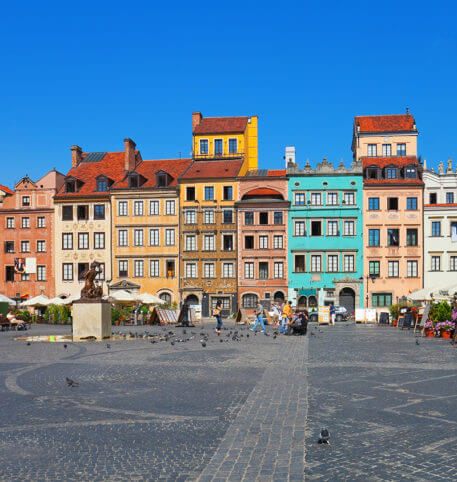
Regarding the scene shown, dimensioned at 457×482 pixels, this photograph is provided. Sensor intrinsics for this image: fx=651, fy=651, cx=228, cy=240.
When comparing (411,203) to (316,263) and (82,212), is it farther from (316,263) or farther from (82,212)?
(82,212)

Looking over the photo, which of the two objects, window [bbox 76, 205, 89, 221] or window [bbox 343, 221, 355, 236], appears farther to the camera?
window [bbox 76, 205, 89, 221]

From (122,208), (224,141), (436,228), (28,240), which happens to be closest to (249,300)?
(122,208)

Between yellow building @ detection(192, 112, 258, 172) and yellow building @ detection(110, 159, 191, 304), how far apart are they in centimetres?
529

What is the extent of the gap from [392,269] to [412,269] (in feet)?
5.57

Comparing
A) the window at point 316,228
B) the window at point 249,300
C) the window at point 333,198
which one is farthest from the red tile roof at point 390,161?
the window at point 249,300

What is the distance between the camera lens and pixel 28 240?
60.4 metres

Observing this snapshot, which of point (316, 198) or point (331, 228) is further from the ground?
point (316, 198)

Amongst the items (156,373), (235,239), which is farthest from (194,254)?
(156,373)

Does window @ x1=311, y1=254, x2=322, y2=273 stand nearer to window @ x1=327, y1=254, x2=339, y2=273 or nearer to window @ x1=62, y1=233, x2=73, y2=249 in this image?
window @ x1=327, y1=254, x2=339, y2=273

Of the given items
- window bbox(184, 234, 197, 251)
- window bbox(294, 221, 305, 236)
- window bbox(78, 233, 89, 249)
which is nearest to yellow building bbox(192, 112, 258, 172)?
window bbox(294, 221, 305, 236)

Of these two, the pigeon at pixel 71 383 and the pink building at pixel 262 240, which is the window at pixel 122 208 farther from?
the pigeon at pixel 71 383

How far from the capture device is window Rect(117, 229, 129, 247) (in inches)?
2331

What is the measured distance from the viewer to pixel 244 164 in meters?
60.4

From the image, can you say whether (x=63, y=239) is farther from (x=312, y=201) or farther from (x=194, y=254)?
(x=312, y=201)
